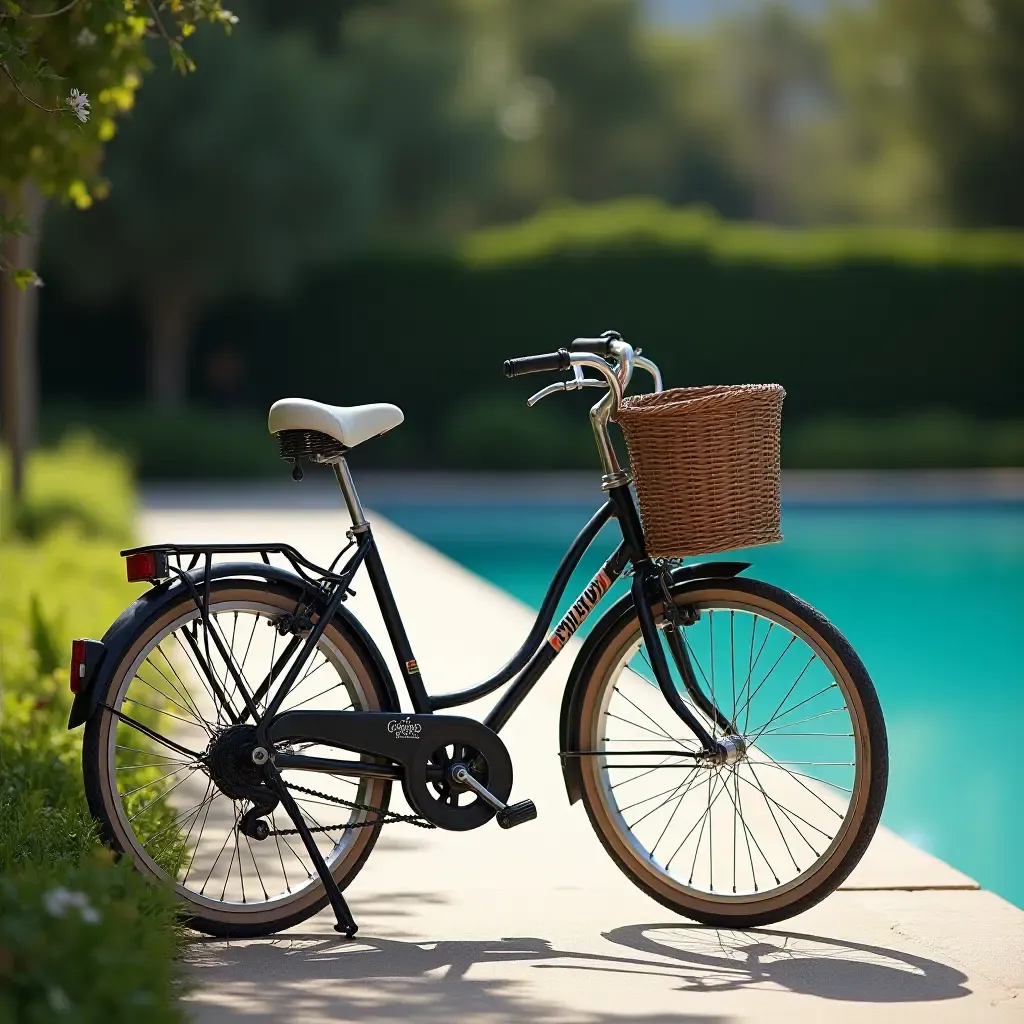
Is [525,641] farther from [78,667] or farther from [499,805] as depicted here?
[78,667]

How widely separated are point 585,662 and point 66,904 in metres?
1.44

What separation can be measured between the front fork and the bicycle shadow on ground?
42cm

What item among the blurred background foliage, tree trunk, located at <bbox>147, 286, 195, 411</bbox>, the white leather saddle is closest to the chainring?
the white leather saddle

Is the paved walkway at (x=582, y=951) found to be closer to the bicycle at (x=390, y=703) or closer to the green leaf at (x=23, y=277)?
the bicycle at (x=390, y=703)

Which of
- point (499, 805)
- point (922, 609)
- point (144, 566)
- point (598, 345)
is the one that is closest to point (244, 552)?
point (144, 566)

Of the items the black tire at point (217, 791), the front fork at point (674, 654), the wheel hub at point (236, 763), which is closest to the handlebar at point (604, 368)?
the front fork at point (674, 654)

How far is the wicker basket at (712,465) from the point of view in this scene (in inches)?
139

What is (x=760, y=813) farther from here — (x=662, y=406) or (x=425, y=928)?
(x=662, y=406)

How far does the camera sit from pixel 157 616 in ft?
11.8

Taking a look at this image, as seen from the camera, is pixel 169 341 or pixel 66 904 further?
pixel 169 341

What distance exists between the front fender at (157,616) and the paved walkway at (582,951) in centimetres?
55

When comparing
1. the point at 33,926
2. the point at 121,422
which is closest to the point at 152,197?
the point at 121,422

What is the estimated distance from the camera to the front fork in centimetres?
369

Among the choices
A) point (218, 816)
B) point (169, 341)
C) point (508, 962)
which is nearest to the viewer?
point (508, 962)
